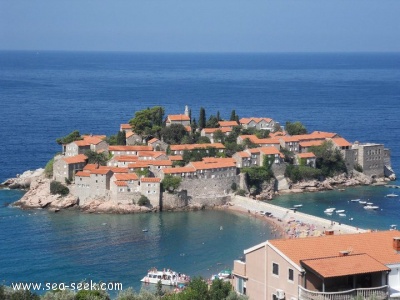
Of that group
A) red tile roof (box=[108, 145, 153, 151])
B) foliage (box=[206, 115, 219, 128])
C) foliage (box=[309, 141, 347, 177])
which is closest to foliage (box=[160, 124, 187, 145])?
red tile roof (box=[108, 145, 153, 151])

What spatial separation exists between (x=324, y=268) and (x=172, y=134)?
151 ft

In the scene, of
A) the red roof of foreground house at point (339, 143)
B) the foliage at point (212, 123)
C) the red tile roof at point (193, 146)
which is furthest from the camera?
the foliage at point (212, 123)

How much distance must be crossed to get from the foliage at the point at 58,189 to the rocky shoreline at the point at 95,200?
0.28m

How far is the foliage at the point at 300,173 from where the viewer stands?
64375mm

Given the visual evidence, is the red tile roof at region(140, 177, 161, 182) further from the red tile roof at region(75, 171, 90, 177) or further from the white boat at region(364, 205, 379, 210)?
the white boat at region(364, 205, 379, 210)

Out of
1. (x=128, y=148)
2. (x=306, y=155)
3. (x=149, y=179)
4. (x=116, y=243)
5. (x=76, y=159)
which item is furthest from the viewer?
(x=306, y=155)

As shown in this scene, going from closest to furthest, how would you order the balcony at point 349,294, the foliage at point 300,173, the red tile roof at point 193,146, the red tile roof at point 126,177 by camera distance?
1. the balcony at point 349,294
2. the red tile roof at point 126,177
3. the red tile roof at point 193,146
4. the foliage at point 300,173

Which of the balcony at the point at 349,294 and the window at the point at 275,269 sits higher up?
the window at the point at 275,269

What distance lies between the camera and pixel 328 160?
6625 centimetres

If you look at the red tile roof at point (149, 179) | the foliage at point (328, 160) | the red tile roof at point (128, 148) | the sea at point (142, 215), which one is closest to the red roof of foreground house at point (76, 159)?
the red tile roof at point (128, 148)

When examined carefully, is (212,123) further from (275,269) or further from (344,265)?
(344,265)

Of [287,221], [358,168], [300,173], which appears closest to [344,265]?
[287,221]

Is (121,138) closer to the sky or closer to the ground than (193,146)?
closer to the sky

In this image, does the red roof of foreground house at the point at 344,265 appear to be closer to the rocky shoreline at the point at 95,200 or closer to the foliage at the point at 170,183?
the rocky shoreline at the point at 95,200
